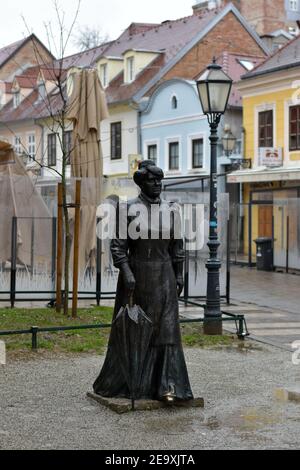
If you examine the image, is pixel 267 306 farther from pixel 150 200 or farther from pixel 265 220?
pixel 265 220

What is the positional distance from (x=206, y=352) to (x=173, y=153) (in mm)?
26489

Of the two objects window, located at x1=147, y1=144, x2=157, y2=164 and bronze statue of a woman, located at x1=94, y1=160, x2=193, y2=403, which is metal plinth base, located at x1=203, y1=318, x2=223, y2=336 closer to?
bronze statue of a woman, located at x1=94, y1=160, x2=193, y2=403

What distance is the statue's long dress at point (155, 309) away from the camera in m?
7.30

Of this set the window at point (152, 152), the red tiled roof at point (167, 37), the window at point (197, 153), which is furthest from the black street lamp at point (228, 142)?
the red tiled roof at point (167, 37)

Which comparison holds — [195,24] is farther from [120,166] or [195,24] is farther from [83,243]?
[83,243]

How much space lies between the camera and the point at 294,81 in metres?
29.7

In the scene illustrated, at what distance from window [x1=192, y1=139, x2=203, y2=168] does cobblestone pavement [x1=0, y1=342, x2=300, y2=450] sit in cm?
2535

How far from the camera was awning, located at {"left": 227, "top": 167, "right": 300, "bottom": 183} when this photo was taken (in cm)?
2877

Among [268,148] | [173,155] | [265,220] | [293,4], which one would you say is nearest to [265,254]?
[265,220]

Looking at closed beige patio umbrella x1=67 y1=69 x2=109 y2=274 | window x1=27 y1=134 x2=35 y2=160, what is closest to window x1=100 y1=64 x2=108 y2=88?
window x1=27 y1=134 x2=35 y2=160

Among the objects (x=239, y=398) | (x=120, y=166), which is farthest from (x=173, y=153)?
(x=239, y=398)

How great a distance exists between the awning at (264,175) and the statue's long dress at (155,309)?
71.2ft

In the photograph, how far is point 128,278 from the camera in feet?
23.6

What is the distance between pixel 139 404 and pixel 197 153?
28.2 metres
